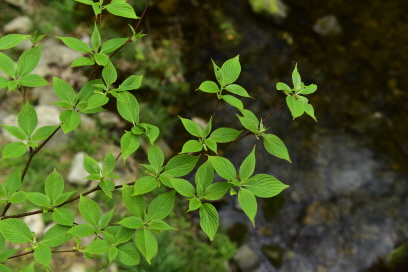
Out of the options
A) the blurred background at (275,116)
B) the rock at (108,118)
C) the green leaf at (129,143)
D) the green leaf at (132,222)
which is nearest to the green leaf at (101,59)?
the green leaf at (129,143)

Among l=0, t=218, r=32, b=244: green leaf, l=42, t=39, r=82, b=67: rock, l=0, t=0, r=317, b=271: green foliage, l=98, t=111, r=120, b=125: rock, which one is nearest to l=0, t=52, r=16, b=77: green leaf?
l=0, t=0, r=317, b=271: green foliage

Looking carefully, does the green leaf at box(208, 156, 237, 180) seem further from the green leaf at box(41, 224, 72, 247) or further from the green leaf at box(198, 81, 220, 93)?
the green leaf at box(41, 224, 72, 247)

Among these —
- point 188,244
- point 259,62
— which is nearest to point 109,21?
point 259,62

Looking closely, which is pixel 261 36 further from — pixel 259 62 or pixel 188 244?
pixel 188 244

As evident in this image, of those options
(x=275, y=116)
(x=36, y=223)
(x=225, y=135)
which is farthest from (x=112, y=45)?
(x=275, y=116)

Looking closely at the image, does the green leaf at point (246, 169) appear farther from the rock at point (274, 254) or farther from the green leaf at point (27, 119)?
the rock at point (274, 254)

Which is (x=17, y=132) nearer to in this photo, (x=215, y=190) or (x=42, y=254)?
(x=42, y=254)
